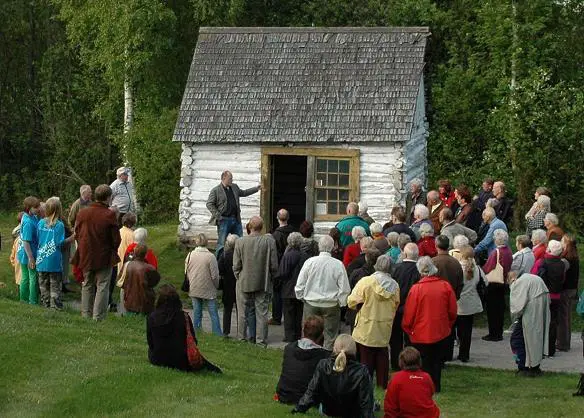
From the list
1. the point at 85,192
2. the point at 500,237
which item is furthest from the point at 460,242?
the point at 85,192

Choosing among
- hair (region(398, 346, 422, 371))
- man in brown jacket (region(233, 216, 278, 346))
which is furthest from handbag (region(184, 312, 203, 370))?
man in brown jacket (region(233, 216, 278, 346))

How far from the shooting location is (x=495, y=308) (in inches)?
947

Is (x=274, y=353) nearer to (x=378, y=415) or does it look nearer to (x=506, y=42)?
(x=378, y=415)

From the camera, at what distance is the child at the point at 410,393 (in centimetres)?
1611

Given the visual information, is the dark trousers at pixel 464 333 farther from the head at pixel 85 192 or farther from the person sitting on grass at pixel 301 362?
the head at pixel 85 192

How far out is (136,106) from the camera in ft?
129

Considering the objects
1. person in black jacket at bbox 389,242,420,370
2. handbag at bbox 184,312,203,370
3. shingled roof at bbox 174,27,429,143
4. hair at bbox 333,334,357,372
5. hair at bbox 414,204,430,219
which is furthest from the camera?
shingled roof at bbox 174,27,429,143

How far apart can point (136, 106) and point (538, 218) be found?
15591mm

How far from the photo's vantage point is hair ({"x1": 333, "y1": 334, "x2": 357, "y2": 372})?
15938mm

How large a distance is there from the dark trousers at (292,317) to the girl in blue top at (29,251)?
3891 millimetres

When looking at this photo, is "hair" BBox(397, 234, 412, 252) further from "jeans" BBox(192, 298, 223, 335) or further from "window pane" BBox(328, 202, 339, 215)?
"window pane" BBox(328, 202, 339, 215)

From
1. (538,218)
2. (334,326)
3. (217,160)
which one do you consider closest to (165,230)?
(217,160)

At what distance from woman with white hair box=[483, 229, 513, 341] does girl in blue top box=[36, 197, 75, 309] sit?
6747 millimetres

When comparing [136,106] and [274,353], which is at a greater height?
[136,106]
